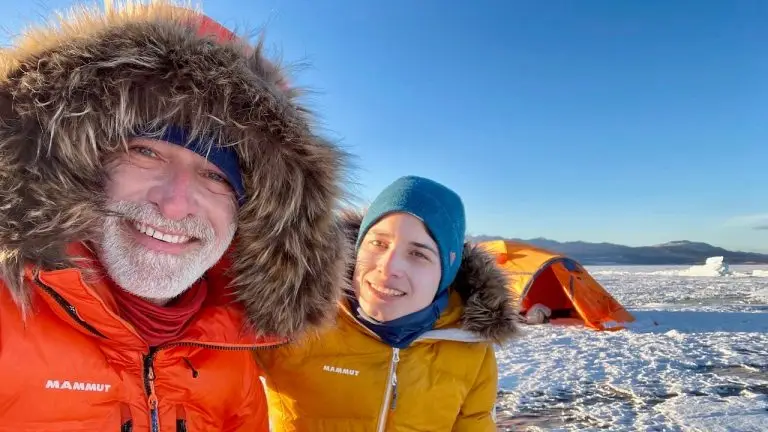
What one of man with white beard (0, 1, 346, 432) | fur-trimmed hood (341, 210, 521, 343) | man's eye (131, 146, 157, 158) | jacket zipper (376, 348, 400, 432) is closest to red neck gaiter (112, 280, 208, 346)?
man with white beard (0, 1, 346, 432)

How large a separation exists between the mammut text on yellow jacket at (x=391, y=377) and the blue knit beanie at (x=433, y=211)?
0.76 ft

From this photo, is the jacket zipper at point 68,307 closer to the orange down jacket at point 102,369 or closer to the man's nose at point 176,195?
the orange down jacket at point 102,369

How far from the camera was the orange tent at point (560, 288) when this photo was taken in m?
7.70

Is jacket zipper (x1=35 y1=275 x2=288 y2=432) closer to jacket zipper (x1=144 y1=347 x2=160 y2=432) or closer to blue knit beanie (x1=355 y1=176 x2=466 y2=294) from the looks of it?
jacket zipper (x1=144 y1=347 x2=160 y2=432)

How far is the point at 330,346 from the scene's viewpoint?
7.18 ft

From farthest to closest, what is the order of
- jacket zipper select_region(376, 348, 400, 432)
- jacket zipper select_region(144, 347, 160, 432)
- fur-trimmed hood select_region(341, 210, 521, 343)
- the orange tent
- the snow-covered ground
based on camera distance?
the orange tent, the snow-covered ground, fur-trimmed hood select_region(341, 210, 521, 343), jacket zipper select_region(376, 348, 400, 432), jacket zipper select_region(144, 347, 160, 432)

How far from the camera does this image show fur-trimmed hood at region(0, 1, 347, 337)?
4.57 feet

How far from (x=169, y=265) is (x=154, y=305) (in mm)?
203

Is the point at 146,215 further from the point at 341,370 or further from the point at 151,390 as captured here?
the point at 341,370

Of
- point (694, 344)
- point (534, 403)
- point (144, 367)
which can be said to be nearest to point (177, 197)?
point (144, 367)

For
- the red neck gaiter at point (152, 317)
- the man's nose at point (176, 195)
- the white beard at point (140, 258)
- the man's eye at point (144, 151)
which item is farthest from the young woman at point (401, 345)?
the man's eye at point (144, 151)

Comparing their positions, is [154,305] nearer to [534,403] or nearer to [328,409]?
[328,409]

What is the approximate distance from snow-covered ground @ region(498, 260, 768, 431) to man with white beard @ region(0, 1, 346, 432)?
146 centimetres

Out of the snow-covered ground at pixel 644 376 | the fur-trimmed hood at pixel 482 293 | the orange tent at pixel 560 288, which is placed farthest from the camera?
the orange tent at pixel 560 288
